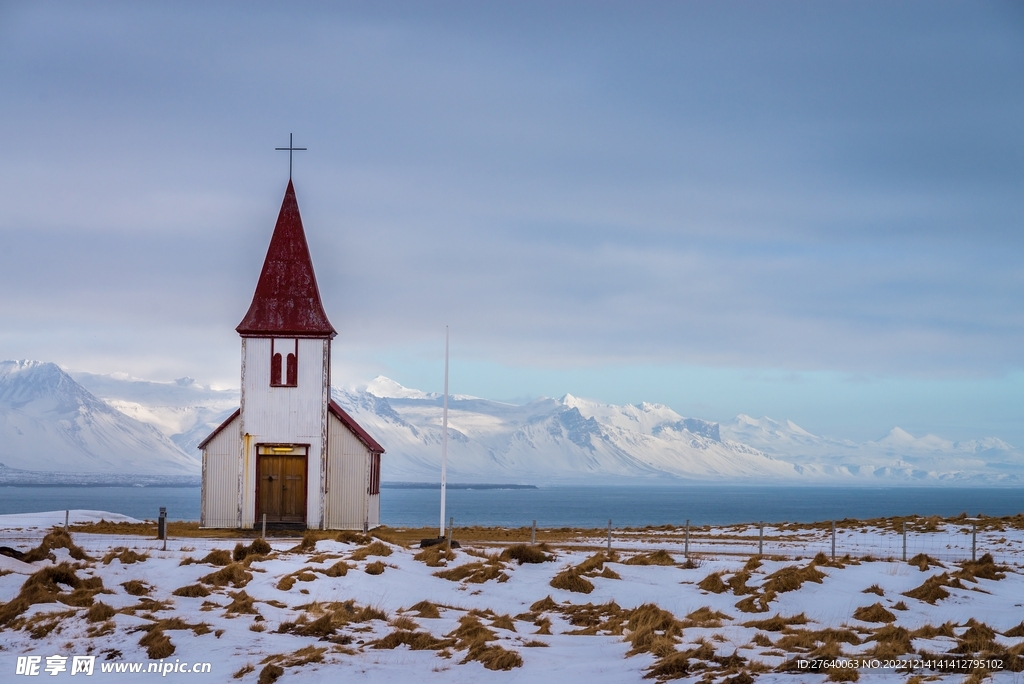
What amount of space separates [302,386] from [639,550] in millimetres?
14423

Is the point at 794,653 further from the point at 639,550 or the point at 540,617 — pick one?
the point at 639,550

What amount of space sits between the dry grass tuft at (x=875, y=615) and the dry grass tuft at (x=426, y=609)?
862cm

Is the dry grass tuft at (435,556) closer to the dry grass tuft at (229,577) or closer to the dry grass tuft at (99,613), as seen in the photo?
the dry grass tuft at (229,577)

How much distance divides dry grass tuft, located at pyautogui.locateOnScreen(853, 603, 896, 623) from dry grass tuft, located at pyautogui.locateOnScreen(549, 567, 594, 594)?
5963 millimetres

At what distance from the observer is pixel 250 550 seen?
29.4m

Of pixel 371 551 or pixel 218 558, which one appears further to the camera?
pixel 371 551

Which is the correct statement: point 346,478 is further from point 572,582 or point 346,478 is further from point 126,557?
point 572,582

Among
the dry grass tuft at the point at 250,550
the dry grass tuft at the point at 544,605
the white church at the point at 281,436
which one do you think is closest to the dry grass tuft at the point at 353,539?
the dry grass tuft at the point at 250,550

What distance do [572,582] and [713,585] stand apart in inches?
128

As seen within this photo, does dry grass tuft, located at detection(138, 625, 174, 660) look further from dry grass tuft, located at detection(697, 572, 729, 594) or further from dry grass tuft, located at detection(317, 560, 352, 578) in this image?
dry grass tuft, located at detection(697, 572, 729, 594)

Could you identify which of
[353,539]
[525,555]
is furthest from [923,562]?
[353,539]

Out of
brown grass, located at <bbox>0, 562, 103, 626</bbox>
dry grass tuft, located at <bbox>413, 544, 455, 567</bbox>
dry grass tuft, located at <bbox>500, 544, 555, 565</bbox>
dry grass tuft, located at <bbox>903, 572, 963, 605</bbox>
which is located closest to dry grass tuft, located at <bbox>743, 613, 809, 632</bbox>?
dry grass tuft, located at <bbox>903, 572, 963, 605</bbox>

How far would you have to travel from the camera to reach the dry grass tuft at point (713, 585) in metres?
25.9

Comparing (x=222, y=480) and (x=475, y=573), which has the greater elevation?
(x=222, y=480)
